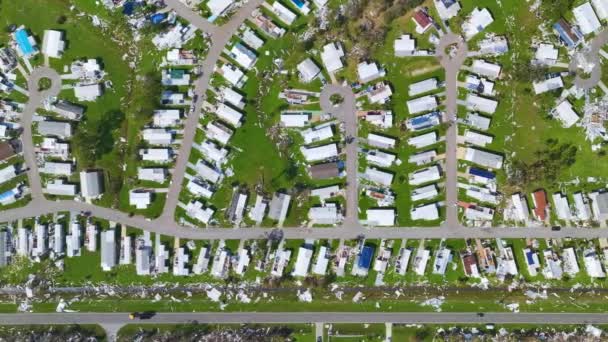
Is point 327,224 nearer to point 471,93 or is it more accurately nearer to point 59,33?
point 471,93

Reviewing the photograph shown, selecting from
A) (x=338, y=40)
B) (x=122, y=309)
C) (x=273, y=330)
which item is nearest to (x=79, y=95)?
(x=122, y=309)

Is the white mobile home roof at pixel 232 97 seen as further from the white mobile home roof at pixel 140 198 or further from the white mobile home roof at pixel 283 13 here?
the white mobile home roof at pixel 140 198

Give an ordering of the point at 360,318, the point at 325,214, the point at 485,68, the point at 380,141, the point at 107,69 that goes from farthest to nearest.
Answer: the point at 360,318 → the point at 107,69 → the point at 325,214 → the point at 380,141 → the point at 485,68

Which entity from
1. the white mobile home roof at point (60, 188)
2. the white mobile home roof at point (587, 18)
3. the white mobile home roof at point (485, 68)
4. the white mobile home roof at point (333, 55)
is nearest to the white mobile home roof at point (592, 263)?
the white mobile home roof at point (485, 68)

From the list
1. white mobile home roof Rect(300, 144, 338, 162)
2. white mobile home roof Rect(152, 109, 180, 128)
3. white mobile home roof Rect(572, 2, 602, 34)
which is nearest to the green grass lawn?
white mobile home roof Rect(152, 109, 180, 128)

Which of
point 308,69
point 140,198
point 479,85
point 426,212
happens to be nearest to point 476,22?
point 479,85

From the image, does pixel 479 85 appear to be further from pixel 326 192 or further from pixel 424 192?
pixel 326 192
